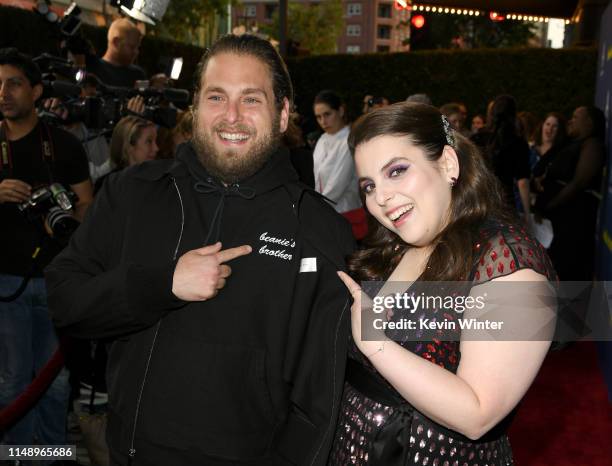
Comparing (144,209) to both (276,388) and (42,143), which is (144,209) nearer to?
(276,388)

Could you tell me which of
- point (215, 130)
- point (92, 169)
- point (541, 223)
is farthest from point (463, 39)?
point (215, 130)

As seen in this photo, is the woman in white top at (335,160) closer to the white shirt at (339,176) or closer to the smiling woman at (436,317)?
the white shirt at (339,176)

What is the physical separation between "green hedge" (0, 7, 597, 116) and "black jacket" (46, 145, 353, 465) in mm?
11197

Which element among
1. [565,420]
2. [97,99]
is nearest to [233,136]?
[97,99]

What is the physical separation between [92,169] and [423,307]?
417 centimetres

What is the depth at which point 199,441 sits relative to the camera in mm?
1981

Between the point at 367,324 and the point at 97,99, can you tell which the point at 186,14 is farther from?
the point at 367,324

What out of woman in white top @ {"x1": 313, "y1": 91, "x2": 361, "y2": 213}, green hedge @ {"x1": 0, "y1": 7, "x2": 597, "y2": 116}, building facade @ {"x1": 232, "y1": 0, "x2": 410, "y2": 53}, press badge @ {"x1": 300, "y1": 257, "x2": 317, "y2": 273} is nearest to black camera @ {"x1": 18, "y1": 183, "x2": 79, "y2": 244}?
press badge @ {"x1": 300, "y1": 257, "x2": 317, "y2": 273}

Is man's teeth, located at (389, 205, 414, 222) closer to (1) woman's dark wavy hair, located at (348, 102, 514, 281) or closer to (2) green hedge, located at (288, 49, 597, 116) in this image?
(1) woman's dark wavy hair, located at (348, 102, 514, 281)

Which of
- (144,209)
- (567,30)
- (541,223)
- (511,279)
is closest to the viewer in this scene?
(511,279)

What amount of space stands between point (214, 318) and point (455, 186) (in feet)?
2.88

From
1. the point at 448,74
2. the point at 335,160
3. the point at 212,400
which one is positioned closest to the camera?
the point at 212,400

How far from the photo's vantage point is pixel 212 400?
6.56ft

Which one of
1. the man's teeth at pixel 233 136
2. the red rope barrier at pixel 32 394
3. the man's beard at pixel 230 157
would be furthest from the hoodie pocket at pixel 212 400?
the red rope barrier at pixel 32 394
